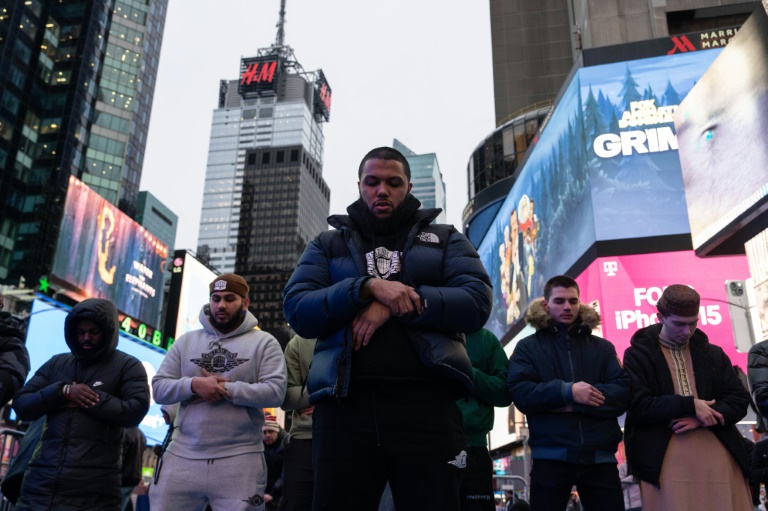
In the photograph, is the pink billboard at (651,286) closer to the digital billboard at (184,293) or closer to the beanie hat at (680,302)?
the digital billboard at (184,293)

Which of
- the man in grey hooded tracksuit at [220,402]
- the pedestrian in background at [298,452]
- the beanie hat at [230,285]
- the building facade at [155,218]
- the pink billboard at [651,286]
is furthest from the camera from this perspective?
the building facade at [155,218]

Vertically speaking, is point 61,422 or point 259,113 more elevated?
point 259,113

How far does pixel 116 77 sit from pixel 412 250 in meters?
80.1

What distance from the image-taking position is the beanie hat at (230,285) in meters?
4.43

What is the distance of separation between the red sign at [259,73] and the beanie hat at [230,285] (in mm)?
198767

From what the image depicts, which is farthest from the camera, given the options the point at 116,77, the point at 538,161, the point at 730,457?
the point at 116,77

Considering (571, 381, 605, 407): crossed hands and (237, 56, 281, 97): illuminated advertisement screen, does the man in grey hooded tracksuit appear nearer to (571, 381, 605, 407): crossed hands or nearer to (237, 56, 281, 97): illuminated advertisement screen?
(571, 381, 605, 407): crossed hands

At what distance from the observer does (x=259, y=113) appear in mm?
193125

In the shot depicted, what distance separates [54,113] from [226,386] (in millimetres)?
68362

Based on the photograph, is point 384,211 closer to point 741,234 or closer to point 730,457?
point 730,457

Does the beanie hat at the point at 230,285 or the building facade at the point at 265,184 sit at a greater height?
the building facade at the point at 265,184

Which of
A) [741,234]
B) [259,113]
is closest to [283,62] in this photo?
[259,113]

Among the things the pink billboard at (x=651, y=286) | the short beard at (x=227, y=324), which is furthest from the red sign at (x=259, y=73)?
the short beard at (x=227, y=324)

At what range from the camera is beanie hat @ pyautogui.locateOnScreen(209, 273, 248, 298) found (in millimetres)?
4430
